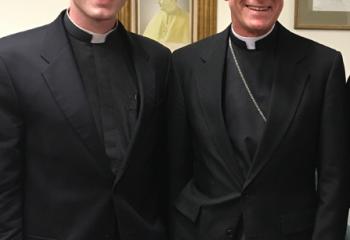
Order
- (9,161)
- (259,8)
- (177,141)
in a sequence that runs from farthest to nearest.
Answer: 1. (177,141)
2. (259,8)
3. (9,161)

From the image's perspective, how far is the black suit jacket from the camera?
142cm

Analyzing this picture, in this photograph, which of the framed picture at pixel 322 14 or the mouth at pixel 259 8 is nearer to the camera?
the mouth at pixel 259 8

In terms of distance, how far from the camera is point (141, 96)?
4.79 ft

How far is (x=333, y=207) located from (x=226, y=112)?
1.43 ft

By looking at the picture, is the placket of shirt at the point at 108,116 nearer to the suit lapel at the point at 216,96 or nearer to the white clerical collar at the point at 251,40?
the suit lapel at the point at 216,96

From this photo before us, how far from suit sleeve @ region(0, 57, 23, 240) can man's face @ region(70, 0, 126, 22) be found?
0.28 m

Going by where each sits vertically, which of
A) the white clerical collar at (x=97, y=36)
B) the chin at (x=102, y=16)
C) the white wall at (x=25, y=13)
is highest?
the chin at (x=102, y=16)

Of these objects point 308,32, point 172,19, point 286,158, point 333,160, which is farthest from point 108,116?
point 308,32

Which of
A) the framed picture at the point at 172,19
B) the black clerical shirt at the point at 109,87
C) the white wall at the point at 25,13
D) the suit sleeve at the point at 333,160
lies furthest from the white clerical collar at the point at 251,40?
the white wall at the point at 25,13

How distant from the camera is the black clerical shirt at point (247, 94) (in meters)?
1.44

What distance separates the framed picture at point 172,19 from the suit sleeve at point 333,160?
128 centimetres

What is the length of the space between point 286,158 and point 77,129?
629 millimetres

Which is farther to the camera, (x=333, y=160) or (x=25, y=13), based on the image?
(x=25, y=13)

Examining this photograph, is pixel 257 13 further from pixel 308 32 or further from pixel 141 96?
pixel 308 32
